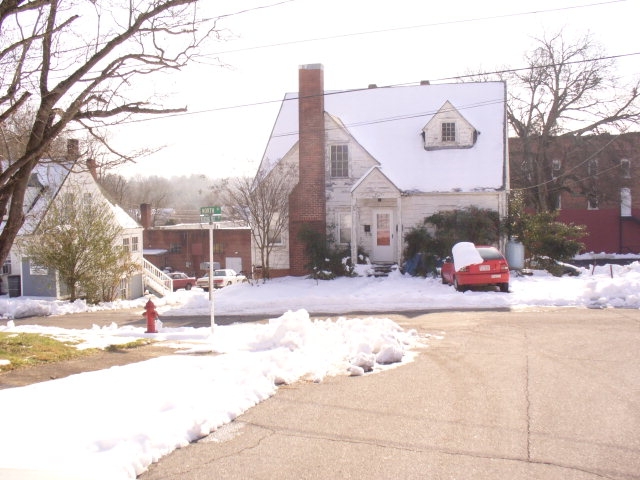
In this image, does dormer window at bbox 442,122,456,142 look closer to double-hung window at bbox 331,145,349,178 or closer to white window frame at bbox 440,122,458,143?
white window frame at bbox 440,122,458,143

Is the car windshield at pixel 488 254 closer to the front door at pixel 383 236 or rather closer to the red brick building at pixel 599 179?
the front door at pixel 383 236

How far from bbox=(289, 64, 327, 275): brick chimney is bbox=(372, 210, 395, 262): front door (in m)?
2.32

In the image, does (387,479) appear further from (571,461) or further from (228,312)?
(228,312)

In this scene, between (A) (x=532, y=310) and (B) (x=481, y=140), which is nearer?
(A) (x=532, y=310)

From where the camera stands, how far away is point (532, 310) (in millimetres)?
18234

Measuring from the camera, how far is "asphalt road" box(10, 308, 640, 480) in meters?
5.69

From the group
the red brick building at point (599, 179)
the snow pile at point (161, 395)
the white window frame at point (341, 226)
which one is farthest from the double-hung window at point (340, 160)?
the red brick building at point (599, 179)

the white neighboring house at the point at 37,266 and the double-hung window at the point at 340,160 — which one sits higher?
the double-hung window at the point at 340,160

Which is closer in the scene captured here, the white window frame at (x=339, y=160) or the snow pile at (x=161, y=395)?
the snow pile at (x=161, y=395)

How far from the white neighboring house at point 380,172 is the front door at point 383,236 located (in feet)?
0.15

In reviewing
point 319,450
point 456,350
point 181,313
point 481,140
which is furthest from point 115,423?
point 481,140

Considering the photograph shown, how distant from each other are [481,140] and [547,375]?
884 inches

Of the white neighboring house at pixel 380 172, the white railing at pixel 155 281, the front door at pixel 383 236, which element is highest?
the white neighboring house at pixel 380 172

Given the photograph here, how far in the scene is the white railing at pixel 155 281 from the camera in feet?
118
